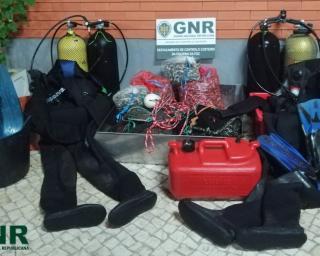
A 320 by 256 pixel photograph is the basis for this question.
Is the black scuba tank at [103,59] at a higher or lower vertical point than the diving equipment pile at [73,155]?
higher

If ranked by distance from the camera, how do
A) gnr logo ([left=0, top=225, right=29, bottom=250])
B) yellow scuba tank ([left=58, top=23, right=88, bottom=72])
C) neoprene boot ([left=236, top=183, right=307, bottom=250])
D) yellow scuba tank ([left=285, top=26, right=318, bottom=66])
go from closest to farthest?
neoprene boot ([left=236, top=183, right=307, bottom=250]) → gnr logo ([left=0, top=225, right=29, bottom=250]) → yellow scuba tank ([left=285, top=26, right=318, bottom=66]) → yellow scuba tank ([left=58, top=23, right=88, bottom=72])

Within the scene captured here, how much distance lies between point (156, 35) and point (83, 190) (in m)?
0.94

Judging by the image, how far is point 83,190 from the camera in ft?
5.00

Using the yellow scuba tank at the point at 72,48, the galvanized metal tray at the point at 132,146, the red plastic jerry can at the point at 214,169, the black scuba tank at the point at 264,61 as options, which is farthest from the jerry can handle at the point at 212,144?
the yellow scuba tank at the point at 72,48

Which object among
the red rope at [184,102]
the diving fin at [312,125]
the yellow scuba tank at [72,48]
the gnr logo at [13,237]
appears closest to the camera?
the gnr logo at [13,237]

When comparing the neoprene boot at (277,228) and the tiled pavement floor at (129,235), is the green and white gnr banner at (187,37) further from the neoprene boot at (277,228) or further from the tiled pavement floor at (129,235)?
the neoprene boot at (277,228)

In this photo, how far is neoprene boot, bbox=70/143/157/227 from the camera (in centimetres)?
129

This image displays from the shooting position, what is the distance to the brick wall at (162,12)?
1890mm

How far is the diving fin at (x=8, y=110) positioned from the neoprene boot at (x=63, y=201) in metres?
0.20

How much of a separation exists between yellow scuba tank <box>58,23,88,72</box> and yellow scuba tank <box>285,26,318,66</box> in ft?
A: 3.34

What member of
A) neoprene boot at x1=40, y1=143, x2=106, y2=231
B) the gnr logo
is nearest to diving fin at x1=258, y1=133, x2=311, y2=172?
neoprene boot at x1=40, y1=143, x2=106, y2=231

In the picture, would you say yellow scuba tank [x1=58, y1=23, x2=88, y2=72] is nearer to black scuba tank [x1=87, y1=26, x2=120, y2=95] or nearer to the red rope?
black scuba tank [x1=87, y1=26, x2=120, y2=95]

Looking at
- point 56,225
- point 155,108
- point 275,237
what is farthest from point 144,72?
point 275,237

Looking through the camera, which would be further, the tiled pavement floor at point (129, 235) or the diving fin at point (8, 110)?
the diving fin at point (8, 110)
